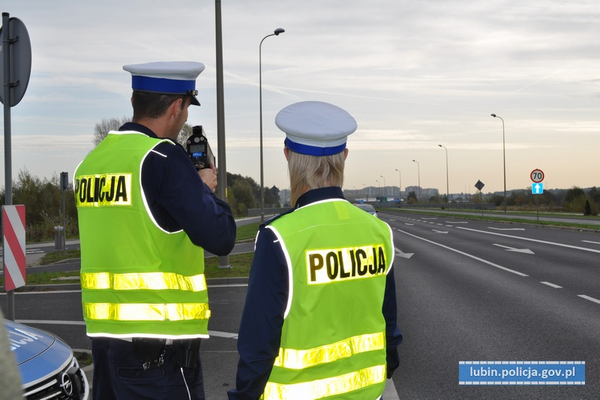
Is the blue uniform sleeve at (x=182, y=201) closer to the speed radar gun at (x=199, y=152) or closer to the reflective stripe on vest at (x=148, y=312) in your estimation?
the reflective stripe on vest at (x=148, y=312)

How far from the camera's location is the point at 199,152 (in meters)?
3.10

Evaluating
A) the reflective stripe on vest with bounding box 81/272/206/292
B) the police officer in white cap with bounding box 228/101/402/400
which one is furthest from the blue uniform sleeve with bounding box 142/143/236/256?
the police officer in white cap with bounding box 228/101/402/400

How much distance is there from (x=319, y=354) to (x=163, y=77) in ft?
4.83

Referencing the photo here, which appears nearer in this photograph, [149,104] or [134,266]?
[134,266]

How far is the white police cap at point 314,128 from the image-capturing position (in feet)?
7.40

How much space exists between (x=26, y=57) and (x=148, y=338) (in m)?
5.03

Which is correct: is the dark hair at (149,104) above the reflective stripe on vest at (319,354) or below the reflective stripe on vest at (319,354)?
above

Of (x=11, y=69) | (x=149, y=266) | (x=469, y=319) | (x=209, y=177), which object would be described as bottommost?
(x=469, y=319)

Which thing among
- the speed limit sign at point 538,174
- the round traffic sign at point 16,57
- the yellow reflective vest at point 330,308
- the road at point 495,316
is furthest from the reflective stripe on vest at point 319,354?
the speed limit sign at point 538,174

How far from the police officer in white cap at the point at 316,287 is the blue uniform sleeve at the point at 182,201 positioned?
0.40 m

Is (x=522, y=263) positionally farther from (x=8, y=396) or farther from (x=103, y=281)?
(x=8, y=396)

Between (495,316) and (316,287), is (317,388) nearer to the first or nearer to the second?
(316,287)

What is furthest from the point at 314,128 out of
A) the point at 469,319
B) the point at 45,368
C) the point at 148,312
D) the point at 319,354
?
the point at 469,319

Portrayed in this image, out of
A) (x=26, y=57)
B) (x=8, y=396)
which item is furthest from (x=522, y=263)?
(x=8, y=396)
